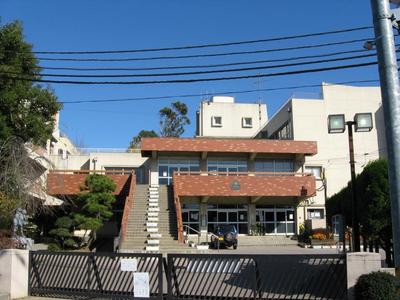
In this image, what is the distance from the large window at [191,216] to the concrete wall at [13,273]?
2616 centimetres

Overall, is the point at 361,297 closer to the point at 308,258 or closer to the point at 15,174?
the point at 308,258

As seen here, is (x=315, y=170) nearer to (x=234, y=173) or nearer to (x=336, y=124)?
(x=234, y=173)

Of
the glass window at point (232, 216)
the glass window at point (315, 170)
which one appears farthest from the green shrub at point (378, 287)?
the glass window at point (315, 170)

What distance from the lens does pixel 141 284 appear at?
11.3m

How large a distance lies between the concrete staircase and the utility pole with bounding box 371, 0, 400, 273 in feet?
56.9

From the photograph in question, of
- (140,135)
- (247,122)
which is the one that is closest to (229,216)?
(247,122)

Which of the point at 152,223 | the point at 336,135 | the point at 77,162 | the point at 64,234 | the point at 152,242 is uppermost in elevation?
the point at 336,135

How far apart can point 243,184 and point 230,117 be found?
2374cm

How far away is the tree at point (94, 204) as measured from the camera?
2920 centimetres

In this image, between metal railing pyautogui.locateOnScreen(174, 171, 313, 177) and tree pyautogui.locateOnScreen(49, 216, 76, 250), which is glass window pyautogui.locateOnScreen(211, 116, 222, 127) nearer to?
metal railing pyautogui.locateOnScreen(174, 171, 313, 177)

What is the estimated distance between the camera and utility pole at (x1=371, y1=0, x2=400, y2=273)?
985cm

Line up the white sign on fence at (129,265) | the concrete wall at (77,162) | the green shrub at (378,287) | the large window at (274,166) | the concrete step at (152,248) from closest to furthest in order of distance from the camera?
the green shrub at (378,287) → the white sign on fence at (129,265) → the concrete step at (152,248) → the large window at (274,166) → the concrete wall at (77,162)

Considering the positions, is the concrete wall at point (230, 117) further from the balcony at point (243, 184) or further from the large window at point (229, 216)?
the balcony at point (243, 184)

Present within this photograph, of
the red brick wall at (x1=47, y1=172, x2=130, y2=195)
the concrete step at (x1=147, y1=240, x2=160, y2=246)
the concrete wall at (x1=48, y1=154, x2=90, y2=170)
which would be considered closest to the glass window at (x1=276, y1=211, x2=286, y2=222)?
the red brick wall at (x1=47, y1=172, x2=130, y2=195)
